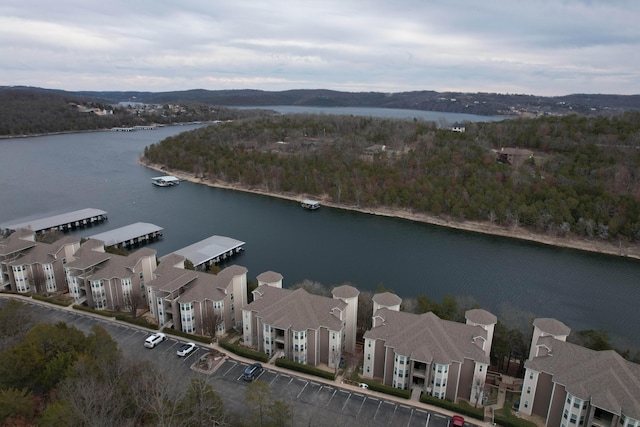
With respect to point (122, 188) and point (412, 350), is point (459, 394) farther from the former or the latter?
point (122, 188)

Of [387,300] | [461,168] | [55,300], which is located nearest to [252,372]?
[387,300]

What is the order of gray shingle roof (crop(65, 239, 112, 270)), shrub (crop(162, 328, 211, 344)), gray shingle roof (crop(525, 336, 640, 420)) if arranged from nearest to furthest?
1. gray shingle roof (crop(525, 336, 640, 420))
2. shrub (crop(162, 328, 211, 344))
3. gray shingle roof (crop(65, 239, 112, 270))

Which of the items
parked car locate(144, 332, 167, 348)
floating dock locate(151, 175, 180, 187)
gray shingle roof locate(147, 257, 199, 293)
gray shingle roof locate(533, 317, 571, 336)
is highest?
gray shingle roof locate(533, 317, 571, 336)

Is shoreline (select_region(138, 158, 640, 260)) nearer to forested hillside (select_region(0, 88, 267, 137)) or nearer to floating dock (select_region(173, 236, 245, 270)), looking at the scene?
floating dock (select_region(173, 236, 245, 270))

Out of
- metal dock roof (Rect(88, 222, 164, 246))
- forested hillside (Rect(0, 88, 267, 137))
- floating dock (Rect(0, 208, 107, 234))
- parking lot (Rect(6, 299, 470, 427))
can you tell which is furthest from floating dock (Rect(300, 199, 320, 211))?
forested hillside (Rect(0, 88, 267, 137))

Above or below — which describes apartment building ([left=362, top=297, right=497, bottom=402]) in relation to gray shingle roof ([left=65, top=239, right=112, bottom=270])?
below

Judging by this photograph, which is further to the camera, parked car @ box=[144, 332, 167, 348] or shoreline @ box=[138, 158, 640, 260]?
shoreline @ box=[138, 158, 640, 260]

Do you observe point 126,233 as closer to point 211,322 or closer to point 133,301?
point 133,301
